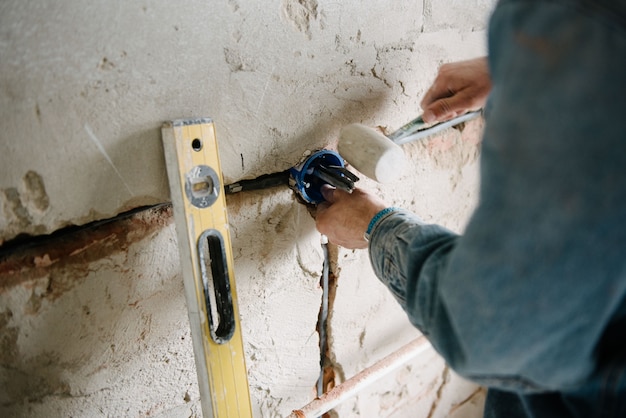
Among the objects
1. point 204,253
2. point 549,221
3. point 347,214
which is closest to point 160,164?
point 204,253

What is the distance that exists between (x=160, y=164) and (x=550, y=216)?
1.99 feet

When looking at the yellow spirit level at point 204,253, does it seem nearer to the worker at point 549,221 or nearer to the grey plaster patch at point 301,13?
the grey plaster patch at point 301,13

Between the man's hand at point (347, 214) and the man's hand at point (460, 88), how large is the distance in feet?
0.81

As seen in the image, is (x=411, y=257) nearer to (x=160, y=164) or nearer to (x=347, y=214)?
(x=347, y=214)

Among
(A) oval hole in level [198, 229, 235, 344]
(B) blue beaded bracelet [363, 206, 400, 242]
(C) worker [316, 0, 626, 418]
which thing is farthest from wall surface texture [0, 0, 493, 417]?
(C) worker [316, 0, 626, 418]

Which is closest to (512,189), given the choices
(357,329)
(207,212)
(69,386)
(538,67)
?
(538,67)

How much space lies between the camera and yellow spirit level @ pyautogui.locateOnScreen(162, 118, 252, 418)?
2.39 feet

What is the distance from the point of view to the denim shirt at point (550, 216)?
39 cm

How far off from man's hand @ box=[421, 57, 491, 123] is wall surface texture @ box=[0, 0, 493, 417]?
126 millimetres

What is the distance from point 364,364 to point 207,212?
0.81m

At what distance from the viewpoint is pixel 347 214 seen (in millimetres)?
907

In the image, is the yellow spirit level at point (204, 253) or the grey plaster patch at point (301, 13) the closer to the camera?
the yellow spirit level at point (204, 253)

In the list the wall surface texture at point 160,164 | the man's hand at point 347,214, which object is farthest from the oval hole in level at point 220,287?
the man's hand at point 347,214

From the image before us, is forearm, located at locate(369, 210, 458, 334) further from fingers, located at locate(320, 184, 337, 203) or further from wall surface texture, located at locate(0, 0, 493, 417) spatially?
wall surface texture, located at locate(0, 0, 493, 417)
